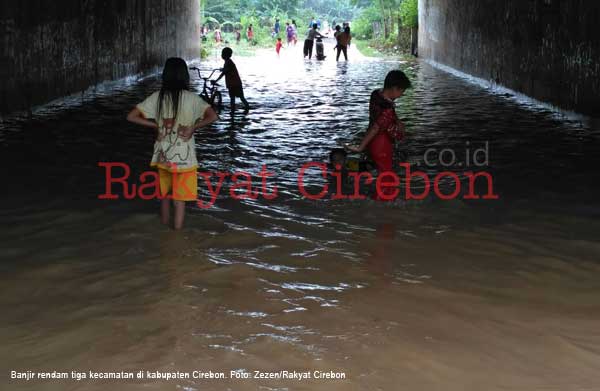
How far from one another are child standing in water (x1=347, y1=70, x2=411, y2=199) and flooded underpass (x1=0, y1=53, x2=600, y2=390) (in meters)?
0.61

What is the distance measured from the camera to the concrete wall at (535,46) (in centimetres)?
1304

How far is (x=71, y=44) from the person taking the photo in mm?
16625

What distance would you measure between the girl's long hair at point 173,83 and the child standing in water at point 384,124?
5.04 ft

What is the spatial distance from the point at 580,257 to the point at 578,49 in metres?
8.57

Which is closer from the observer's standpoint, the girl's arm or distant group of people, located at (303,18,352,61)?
the girl's arm

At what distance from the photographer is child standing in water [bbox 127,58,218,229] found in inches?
244

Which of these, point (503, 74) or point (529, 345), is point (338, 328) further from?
point (503, 74)

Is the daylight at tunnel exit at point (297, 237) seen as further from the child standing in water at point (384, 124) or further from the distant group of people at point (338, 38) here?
the distant group of people at point (338, 38)

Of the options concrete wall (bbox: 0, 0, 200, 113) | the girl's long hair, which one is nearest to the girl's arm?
the girl's long hair

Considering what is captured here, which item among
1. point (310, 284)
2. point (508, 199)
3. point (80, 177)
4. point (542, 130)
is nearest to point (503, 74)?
point (542, 130)

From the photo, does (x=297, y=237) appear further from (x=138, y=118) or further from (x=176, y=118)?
(x=138, y=118)

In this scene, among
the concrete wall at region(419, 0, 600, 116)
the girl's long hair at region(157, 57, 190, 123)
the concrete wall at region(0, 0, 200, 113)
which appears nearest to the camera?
the girl's long hair at region(157, 57, 190, 123)

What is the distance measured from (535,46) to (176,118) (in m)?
12.0

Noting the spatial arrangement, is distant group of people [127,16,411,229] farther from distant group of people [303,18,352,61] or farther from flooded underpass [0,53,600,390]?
distant group of people [303,18,352,61]
